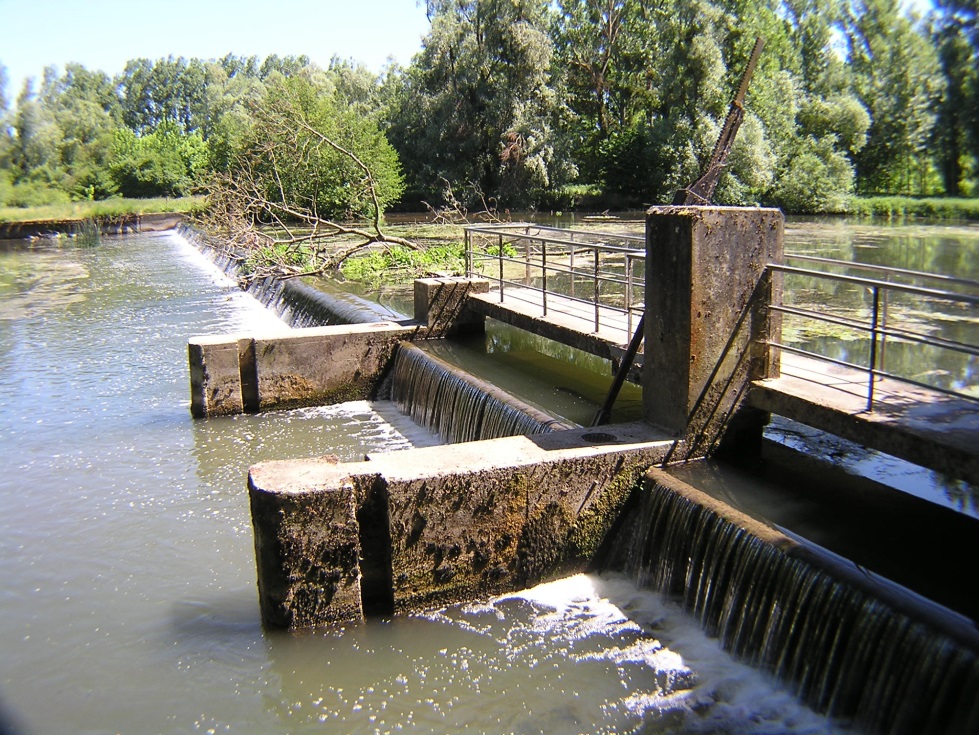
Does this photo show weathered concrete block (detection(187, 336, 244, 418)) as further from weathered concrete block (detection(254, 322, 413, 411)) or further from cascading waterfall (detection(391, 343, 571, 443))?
cascading waterfall (detection(391, 343, 571, 443))

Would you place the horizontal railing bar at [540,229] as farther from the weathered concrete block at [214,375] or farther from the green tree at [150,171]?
the green tree at [150,171]

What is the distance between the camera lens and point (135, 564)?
7.27 metres

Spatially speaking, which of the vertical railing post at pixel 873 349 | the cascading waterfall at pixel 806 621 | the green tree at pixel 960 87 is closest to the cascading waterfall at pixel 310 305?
the cascading waterfall at pixel 806 621

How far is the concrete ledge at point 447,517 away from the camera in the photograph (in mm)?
5809

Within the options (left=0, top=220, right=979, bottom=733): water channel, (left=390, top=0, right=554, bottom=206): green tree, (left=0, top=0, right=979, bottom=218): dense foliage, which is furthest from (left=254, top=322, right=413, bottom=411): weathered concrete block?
(left=390, top=0, right=554, bottom=206): green tree

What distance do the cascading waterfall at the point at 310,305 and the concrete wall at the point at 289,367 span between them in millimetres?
1335

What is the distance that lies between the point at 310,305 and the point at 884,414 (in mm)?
12029

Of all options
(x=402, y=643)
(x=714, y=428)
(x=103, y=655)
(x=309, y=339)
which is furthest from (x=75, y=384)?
(x=714, y=428)

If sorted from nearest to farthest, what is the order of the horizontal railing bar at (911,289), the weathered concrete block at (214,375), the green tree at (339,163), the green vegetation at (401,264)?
1. the horizontal railing bar at (911,289)
2. the weathered concrete block at (214,375)
3. the green vegetation at (401,264)
4. the green tree at (339,163)

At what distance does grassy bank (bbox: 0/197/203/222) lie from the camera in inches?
1758

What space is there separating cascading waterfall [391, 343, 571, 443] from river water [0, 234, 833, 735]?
684 millimetres

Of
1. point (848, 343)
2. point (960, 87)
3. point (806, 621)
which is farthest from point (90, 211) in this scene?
point (960, 87)

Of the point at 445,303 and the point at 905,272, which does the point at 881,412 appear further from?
the point at 445,303

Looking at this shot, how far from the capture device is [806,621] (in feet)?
16.5
